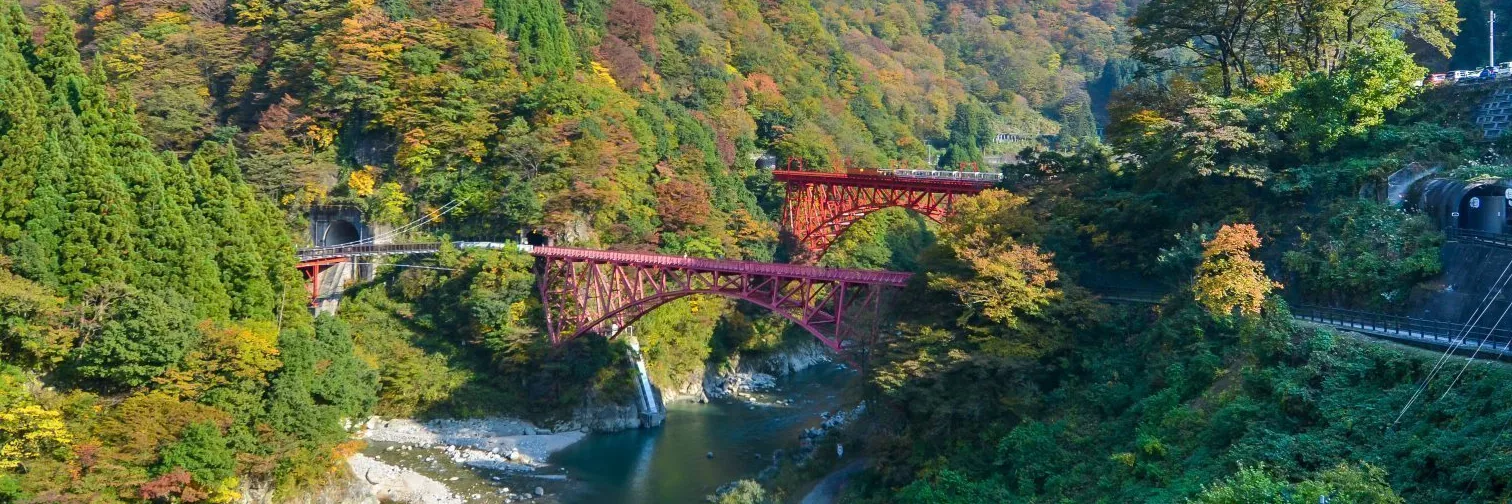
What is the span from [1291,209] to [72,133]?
2776 cm

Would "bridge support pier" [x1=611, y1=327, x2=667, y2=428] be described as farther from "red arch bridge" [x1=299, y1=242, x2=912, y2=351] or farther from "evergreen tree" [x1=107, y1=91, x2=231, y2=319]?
"evergreen tree" [x1=107, y1=91, x2=231, y2=319]

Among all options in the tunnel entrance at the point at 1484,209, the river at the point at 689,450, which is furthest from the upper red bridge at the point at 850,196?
the tunnel entrance at the point at 1484,209

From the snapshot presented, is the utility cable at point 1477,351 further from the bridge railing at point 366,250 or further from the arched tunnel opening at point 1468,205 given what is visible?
the bridge railing at point 366,250

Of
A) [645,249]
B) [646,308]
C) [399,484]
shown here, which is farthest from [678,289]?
[399,484]

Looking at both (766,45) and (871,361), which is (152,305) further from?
(766,45)

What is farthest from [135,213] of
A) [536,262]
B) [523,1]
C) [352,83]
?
[523,1]

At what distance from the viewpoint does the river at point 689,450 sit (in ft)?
96.2

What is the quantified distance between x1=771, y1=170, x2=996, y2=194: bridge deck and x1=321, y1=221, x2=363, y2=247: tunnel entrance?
16.6m

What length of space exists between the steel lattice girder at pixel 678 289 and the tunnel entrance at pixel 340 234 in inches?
366

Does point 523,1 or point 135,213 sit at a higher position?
point 523,1

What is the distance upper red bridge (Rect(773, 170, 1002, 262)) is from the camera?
125 feet

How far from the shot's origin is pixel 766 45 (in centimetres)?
6100

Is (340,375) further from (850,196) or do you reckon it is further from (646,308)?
(850,196)

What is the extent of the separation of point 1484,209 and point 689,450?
20.0m
